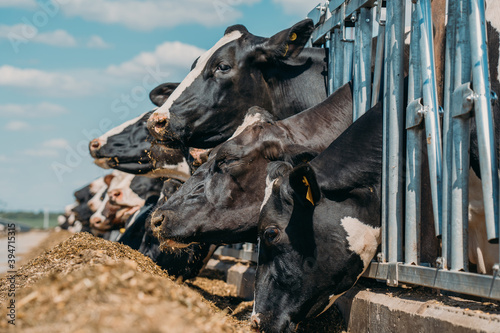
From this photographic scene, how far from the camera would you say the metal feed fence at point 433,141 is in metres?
3.34

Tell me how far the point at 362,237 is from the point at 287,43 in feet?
8.91

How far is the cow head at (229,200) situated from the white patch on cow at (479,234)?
136 centimetres

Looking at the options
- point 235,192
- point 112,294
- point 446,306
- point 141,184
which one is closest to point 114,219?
point 141,184

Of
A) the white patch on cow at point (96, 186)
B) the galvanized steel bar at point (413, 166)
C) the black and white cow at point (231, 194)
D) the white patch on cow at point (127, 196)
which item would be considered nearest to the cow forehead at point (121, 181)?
the white patch on cow at point (127, 196)

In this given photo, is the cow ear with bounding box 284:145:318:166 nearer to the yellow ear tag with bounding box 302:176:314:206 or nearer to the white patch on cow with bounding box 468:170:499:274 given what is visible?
the yellow ear tag with bounding box 302:176:314:206

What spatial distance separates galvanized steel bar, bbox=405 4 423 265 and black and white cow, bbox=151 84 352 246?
3.29 feet

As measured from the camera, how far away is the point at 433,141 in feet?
12.6

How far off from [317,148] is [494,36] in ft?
5.27

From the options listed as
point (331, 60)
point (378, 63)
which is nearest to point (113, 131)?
point (331, 60)

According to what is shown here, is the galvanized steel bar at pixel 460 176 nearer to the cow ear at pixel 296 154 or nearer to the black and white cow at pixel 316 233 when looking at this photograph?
the black and white cow at pixel 316 233

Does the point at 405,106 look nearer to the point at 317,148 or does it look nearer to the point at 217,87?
the point at 317,148

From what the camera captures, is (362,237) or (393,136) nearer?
(362,237)

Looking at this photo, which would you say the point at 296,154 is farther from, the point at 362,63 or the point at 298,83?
the point at 298,83

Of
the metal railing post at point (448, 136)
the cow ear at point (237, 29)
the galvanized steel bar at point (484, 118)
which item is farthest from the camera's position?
the cow ear at point (237, 29)
